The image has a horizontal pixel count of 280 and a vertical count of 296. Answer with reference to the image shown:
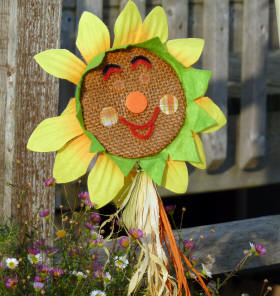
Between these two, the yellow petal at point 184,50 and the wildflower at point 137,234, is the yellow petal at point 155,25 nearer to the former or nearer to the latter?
the yellow petal at point 184,50

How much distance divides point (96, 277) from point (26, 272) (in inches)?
13.4

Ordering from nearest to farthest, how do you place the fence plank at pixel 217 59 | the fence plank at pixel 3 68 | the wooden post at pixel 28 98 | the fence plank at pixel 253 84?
the wooden post at pixel 28 98 → the fence plank at pixel 3 68 → the fence plank at pixel 217 59 → the fence plank at pixel 253 84

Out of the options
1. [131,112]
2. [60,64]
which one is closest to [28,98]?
[60,64]

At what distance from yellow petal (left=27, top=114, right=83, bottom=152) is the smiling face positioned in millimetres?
47

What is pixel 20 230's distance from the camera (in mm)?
2713

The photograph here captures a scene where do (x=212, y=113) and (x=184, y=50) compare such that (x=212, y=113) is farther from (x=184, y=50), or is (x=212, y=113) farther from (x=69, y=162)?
(x=69, y=162)

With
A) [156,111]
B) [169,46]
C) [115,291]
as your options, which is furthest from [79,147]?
[115,291]

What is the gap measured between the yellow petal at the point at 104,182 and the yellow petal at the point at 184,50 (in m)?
0.43

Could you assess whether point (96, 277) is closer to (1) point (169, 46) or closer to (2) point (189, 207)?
(1) point (169, 46)

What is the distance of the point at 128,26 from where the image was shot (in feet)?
7.08

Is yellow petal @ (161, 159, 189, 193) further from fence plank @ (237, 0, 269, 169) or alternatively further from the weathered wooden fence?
fence plank @ (237, 0, 269, 169)

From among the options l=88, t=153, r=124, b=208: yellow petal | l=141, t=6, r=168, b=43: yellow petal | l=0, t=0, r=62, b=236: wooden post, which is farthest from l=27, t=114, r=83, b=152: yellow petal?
l=0, t=0, r=62, b=236: wooden post

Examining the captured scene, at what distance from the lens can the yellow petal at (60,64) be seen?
218cm

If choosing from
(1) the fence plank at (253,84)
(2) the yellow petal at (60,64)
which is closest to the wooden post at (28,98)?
(2) the yellow petal at (60,64)
